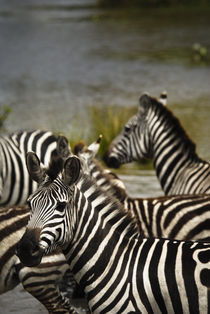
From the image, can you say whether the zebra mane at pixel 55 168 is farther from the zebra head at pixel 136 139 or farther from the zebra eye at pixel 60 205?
the zebra head at pixel 136 139

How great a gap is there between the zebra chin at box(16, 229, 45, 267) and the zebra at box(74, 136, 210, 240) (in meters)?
1.50

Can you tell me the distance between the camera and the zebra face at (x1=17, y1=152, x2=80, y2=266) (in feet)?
13.9

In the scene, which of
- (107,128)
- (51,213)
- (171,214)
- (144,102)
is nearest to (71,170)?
(51,213)

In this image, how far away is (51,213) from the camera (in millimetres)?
4332

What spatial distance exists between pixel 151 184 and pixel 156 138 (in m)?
1.98

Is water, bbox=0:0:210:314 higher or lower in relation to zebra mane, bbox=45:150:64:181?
lower

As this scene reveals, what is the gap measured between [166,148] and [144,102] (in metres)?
0.56

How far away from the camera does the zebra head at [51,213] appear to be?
13.9 ft

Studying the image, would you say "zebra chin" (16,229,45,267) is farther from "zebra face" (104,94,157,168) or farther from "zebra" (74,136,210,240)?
"zebra face" (104,94,157,168)

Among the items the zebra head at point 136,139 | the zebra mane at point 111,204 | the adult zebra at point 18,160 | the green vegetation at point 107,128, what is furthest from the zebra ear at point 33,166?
the green vegetation at point 107,128

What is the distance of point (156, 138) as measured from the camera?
8.03 metres

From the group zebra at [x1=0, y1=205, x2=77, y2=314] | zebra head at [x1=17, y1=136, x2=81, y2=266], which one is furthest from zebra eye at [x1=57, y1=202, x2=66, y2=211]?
zebra at [x1=0, y1=205, x2=77, y2=314]

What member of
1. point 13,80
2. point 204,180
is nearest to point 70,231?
point 204,180

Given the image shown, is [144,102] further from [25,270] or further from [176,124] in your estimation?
[25,270]
